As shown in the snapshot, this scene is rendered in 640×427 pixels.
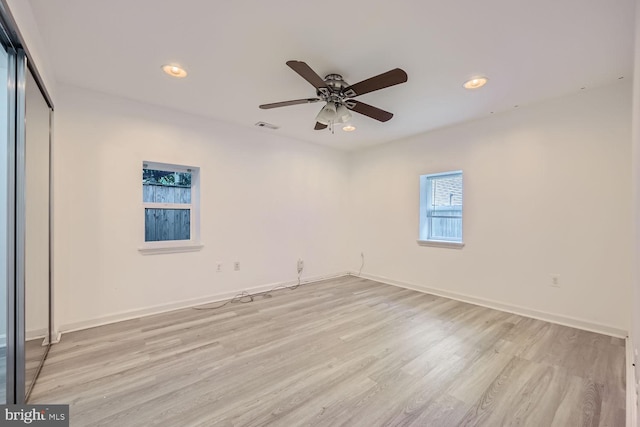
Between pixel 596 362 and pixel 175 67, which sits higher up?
pixel 175 67

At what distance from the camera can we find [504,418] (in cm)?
159

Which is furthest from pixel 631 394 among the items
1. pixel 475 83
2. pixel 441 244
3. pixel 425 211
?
pixel 425 211

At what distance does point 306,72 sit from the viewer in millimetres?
1969

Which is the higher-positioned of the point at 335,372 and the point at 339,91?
the point at 339,91

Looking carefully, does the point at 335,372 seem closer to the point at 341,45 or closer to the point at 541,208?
the point at 341,45

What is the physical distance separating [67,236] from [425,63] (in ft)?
12.1

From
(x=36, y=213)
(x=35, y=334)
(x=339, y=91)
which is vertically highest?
(x=339, y=91)

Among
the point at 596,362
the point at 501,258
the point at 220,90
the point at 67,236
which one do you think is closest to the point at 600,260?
the point at 501,258

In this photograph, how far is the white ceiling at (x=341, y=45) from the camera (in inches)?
67.7

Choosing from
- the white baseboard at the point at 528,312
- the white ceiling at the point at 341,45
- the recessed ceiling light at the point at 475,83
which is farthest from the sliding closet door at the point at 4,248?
the white baseboard at the point at 528,312

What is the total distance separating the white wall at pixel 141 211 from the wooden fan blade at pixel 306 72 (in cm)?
206

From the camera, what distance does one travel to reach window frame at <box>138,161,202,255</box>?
3195mm

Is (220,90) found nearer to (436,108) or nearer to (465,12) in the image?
(465,12)
